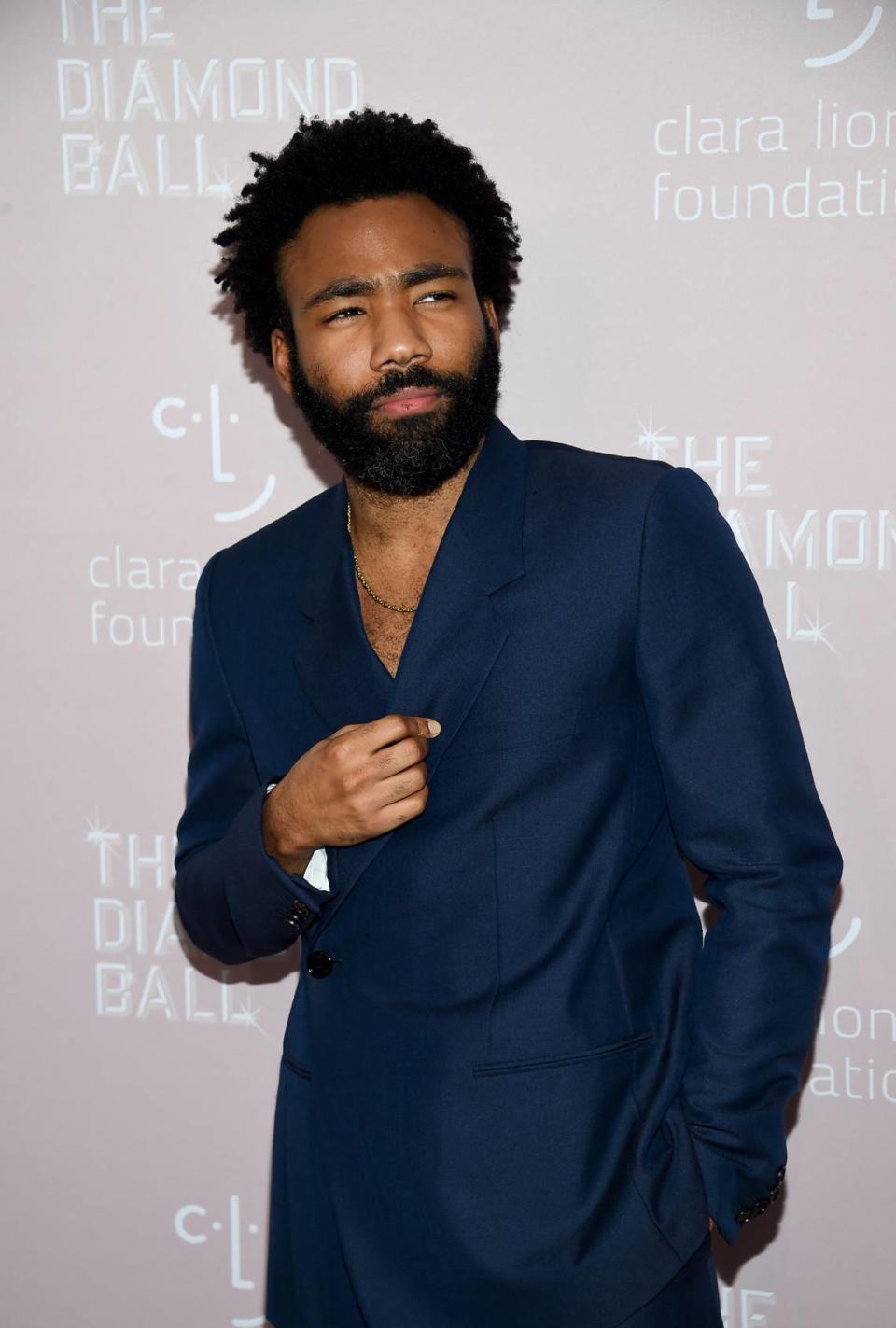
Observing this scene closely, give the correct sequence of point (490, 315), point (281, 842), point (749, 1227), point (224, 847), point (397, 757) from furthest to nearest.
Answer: point (749, 1227) → point (490, 315) → point (224, 847) → point (281, 842) → point (397, 757)

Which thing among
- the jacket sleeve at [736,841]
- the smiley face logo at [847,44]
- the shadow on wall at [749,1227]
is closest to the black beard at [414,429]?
the jacket sleeve at [736,841]

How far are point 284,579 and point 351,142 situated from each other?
2.29 feet

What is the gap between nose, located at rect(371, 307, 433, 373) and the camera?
1.96 m

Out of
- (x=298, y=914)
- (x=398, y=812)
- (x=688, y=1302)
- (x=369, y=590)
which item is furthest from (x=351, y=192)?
(x=688, y=1302)

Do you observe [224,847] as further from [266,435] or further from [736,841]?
[266,435]

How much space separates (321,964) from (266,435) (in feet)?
3.96

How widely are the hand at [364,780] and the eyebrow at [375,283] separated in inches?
25.3

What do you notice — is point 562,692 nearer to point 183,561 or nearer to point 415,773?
point 415,773

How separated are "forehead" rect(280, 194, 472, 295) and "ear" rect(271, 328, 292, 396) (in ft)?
0.43

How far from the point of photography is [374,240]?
2.03m

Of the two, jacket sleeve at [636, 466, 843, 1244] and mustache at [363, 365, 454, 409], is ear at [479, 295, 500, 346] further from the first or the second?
jacket sleeve at [636, 466, 843, 1244]

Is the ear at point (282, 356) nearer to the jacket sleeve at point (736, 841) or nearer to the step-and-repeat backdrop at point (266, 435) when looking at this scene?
the step-and-repeat backdrop at point (266, 435)

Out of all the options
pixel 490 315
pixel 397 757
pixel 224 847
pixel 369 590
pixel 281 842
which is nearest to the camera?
pixel 397 757

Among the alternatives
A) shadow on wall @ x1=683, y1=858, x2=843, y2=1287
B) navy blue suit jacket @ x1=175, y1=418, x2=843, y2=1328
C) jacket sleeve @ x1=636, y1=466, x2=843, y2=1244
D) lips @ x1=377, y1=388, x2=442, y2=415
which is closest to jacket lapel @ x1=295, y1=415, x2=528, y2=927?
navy blue suit jacket @ x1=175, y1=418, x2=843, y2=1328
